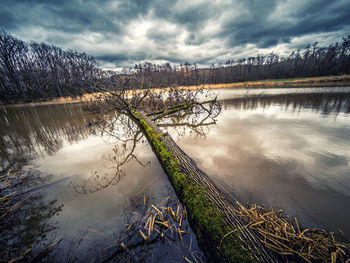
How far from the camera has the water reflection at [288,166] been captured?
229 centimetres

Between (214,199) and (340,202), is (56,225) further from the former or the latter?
(340,202)

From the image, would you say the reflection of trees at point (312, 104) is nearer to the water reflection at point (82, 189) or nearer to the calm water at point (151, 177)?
the calm water at point (151, 177)

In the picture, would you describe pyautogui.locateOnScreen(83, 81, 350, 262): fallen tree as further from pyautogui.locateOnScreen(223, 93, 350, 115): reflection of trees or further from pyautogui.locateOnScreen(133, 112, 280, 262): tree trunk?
pyautogui.locateOnScreen(223, 93, 350, 115): reflection of trees

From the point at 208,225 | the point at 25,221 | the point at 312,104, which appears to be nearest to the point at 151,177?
the point at 208,225

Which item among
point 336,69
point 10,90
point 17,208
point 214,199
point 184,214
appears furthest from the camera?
point 336,69

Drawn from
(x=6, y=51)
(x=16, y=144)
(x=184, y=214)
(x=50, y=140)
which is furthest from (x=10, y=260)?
(x=6, y=51)

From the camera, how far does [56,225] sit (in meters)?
2.12

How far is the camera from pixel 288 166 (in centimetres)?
Result: 332

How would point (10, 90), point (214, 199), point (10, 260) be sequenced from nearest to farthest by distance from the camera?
point (10, 260) < point (214, 199) < point (10, 90)

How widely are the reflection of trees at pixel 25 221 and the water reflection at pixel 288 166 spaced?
10.7 feet

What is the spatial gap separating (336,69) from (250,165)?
221 feet

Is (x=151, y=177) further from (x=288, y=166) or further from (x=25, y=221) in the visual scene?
(x=288, y=166)

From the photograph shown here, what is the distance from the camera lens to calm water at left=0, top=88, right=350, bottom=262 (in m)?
1.99

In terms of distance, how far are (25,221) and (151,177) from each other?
228cm
